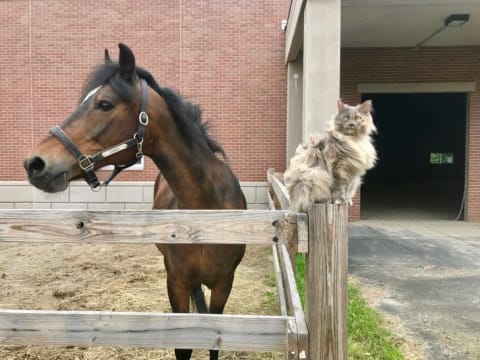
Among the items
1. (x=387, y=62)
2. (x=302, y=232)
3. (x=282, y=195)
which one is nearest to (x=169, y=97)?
(x=302, y=232)

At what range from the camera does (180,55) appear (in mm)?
9523

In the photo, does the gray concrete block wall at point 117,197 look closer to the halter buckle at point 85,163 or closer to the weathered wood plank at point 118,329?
the halter buckle at point 85,163

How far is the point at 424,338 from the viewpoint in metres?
3.33

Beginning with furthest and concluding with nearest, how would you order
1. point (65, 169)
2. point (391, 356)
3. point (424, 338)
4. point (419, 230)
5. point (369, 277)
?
point (419, 230), point (369, 277), point (424, 338), point (391, 356), point (65, 169)

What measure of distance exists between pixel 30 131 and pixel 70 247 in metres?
4.03

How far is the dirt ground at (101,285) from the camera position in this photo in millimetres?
3309

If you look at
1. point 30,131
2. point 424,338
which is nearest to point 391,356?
point 424,338

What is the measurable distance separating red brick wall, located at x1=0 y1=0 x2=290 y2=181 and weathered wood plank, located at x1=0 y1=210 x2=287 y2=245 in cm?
797

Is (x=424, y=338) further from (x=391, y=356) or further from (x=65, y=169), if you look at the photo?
(x=65, y=169)

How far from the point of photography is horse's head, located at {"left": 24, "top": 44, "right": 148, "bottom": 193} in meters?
1.82

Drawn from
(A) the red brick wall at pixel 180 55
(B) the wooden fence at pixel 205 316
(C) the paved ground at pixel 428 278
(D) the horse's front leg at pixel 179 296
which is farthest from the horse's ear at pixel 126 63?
(A) the red brick wall at pixel 180 55

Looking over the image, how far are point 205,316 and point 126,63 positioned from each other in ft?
4.36

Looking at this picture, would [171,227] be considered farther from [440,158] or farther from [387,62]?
[440,158]

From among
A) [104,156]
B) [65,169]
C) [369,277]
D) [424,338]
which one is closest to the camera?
[65,169]
